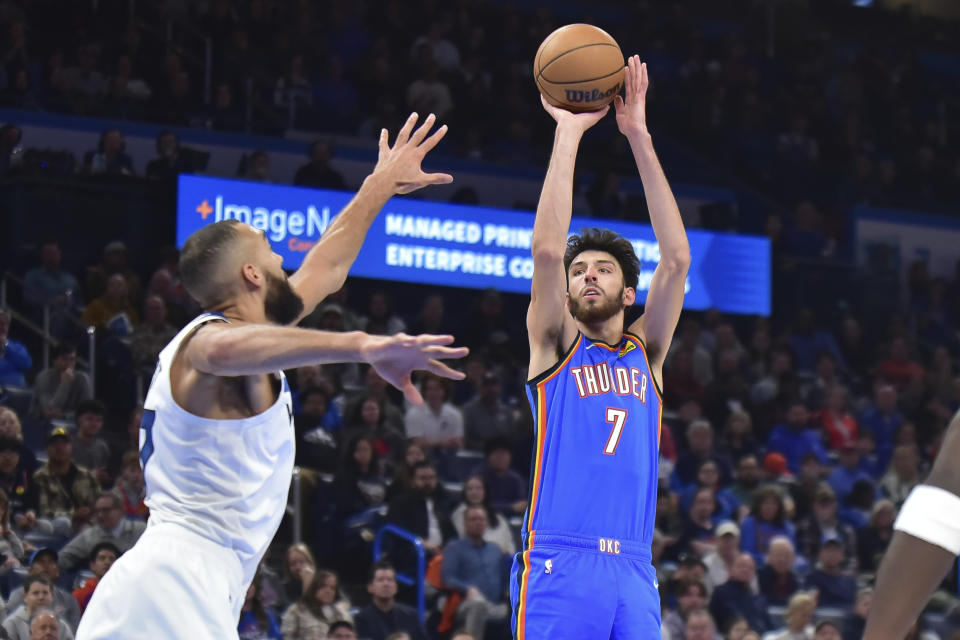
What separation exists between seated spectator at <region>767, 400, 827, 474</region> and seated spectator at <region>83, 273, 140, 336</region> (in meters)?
6.77

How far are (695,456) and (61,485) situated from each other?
19.9 feet

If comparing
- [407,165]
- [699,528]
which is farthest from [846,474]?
[407,165]

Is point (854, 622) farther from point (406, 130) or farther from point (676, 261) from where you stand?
point (406, 130)

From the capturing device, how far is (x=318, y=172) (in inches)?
615

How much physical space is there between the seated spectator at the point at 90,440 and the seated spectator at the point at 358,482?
185 cm

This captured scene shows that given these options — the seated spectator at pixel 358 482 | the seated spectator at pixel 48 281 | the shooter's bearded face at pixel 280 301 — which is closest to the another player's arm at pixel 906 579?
the shooter's bearded face at pixel 280 301

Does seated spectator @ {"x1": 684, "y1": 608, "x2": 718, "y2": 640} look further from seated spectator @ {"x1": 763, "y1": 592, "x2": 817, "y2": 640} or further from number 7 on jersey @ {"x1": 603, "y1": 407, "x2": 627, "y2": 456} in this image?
number 7 on jersey @ {"x1": 603, "y1": 407, "x2": 627, "y2": 456}

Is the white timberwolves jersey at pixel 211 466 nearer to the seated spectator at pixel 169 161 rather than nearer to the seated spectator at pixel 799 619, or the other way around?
the seated spectator at pixel 799 619

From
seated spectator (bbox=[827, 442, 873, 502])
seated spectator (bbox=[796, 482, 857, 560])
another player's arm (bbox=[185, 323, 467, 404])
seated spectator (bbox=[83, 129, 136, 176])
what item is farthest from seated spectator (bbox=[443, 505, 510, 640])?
another player's arm (bbox=[185, 323, 467, 404])

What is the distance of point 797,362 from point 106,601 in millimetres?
14134

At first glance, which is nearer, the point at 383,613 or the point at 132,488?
the point at 383,613

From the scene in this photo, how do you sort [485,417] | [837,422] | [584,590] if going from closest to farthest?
[584,590], [485,417], [837,422]

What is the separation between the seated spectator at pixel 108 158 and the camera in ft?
47.3

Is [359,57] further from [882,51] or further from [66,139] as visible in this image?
[882,51]
